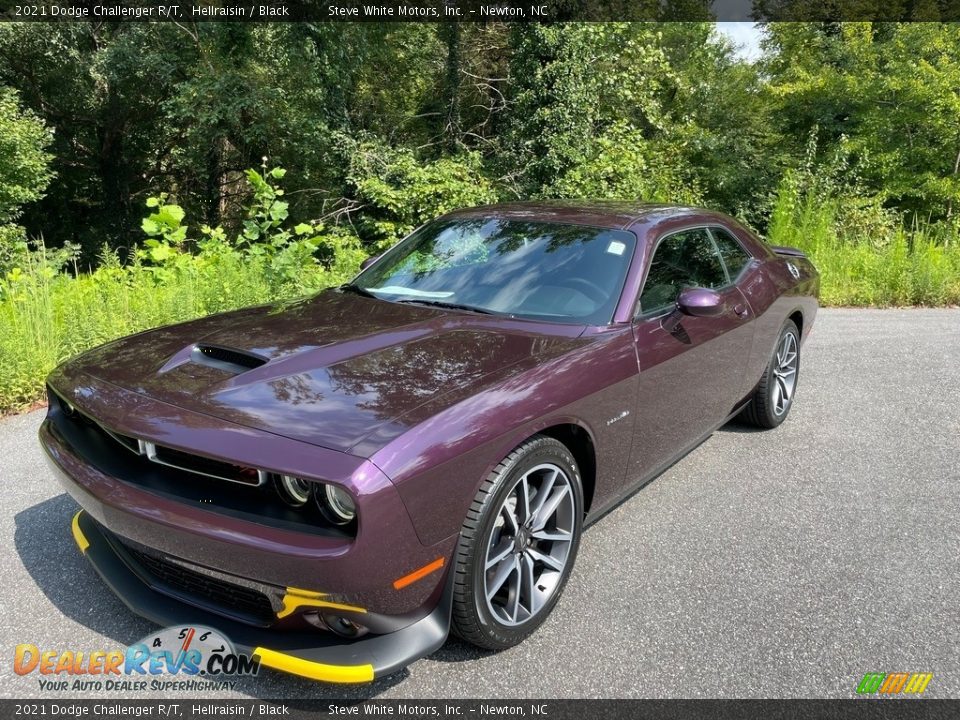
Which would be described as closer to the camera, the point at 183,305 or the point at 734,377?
the point at 734,377

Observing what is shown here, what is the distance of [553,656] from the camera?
2508 mm

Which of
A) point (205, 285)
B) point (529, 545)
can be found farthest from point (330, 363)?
point (205, 285)

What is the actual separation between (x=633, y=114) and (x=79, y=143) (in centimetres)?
1620

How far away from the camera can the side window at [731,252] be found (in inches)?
166

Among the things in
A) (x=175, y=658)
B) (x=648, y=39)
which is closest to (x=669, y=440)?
(x=175, y=658)

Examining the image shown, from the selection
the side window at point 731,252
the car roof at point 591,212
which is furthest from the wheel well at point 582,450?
the side window at point 731,252

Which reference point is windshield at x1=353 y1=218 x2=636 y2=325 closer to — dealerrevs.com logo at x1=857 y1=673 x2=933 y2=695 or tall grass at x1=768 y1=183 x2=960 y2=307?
dealerrevs.com logo at x1=857 y1=673 x2=933 y2=695

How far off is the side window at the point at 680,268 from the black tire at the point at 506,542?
1.02 metres

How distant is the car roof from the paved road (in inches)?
55.7

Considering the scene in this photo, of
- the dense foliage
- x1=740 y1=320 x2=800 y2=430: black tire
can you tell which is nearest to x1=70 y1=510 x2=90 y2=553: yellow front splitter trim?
x1=740 y1=320 x2=800 y2=430: black tire

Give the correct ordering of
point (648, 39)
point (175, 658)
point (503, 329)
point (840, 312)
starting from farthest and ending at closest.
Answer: point (648, 39)
point (840, 312)
point (503, 329)
point (175, 658)

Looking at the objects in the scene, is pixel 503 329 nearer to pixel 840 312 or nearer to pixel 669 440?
pixel 669 440

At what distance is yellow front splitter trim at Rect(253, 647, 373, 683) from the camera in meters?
2.01

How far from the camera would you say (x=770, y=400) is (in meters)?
4.64
